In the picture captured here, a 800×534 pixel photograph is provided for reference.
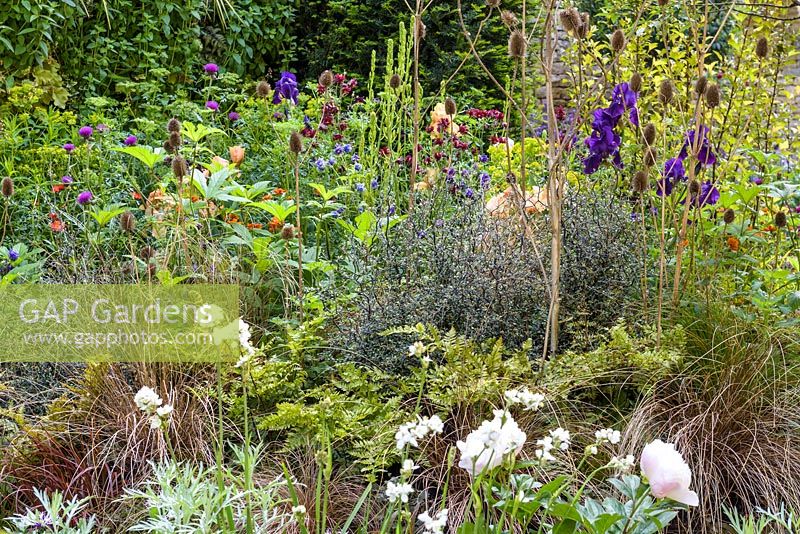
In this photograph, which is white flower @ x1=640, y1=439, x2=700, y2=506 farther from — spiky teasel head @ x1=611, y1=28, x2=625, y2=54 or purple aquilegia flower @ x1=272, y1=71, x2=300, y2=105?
purple aquilegia flower @ x1=272, y1=71, x2=300, y2=105

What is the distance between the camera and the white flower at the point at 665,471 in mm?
1344

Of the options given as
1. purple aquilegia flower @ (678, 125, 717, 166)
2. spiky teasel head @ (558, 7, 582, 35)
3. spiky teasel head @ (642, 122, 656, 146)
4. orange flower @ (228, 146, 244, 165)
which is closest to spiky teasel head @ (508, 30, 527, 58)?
spiky teasel head @ (558, 7, 582, 35)

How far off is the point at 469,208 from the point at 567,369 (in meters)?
0.85

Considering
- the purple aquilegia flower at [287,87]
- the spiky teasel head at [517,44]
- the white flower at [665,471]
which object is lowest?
the white flower at [665,471]

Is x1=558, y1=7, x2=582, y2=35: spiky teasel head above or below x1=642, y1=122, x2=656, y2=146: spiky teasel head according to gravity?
above

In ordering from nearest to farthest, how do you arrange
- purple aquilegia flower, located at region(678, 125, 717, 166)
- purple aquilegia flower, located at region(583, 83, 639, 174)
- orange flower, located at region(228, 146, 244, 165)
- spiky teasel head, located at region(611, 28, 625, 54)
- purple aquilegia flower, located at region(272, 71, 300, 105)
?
spiky teasel head, located at region(611, 28, 625, 54), purple aquilegia flower, located at region(678, 125, 717, 166), purple aquilegia flower, located at region(583, 83, 639, 174), orange flower, located at region(228, 146, 244, 165), purple aquilegia flower, located at region(272, 71, 300, 105)

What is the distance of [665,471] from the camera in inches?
53.2

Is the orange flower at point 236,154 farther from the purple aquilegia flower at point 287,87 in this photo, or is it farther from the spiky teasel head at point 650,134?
the spiky teasel head at point 650,134

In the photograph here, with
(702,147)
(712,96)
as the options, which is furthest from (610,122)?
(712,96)

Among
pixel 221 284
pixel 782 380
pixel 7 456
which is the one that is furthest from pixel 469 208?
pixel 7 456

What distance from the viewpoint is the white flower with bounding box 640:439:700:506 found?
1344mm

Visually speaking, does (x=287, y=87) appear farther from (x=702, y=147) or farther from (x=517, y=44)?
(x=702, y=147)

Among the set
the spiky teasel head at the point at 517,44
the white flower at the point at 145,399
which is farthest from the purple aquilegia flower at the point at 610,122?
the white flower at the point at 145,399

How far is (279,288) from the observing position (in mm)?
3135
